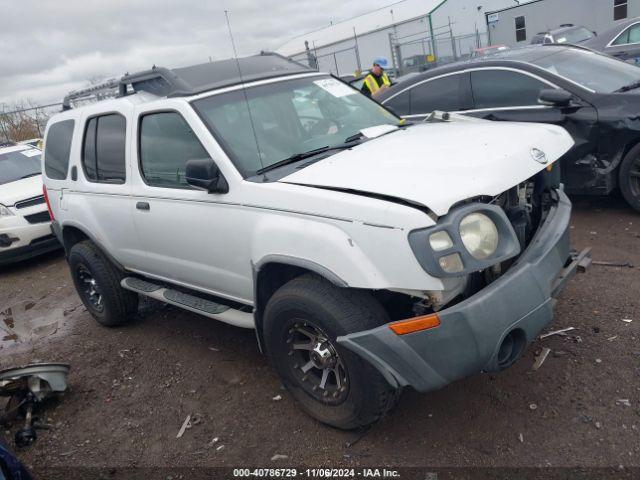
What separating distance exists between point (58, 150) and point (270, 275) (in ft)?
9.72

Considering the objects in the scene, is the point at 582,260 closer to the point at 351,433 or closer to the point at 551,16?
the point at 351,433

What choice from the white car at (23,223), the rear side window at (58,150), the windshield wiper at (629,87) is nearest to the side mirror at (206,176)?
the rear side window at (58,150)

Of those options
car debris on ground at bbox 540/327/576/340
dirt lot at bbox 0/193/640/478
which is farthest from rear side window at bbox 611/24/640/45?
car debris on ground at bbox 540/327/576/340

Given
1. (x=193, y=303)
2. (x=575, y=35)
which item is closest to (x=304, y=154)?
(x=193, y=303)

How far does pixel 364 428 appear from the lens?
3.04 m

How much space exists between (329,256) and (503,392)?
4.59ft

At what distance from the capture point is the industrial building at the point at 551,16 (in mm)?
23094

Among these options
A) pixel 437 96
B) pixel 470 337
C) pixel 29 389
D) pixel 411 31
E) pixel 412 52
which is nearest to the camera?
pixel 470 337

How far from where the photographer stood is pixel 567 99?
196 inches

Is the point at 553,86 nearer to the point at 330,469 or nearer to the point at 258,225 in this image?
the point at 258,225

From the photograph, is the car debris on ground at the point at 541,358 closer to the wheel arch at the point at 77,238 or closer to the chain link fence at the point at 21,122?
the wheel arch at the point at 77,238

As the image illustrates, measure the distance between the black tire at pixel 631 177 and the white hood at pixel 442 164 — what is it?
6.98 feet

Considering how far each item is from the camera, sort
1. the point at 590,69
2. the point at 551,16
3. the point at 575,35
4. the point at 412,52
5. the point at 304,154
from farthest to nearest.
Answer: the point at 412,52 < the point at 551,16 < the point at 575,35 < the point at 590,69 < the point at 304,154

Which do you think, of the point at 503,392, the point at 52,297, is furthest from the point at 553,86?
the point at 52,297
